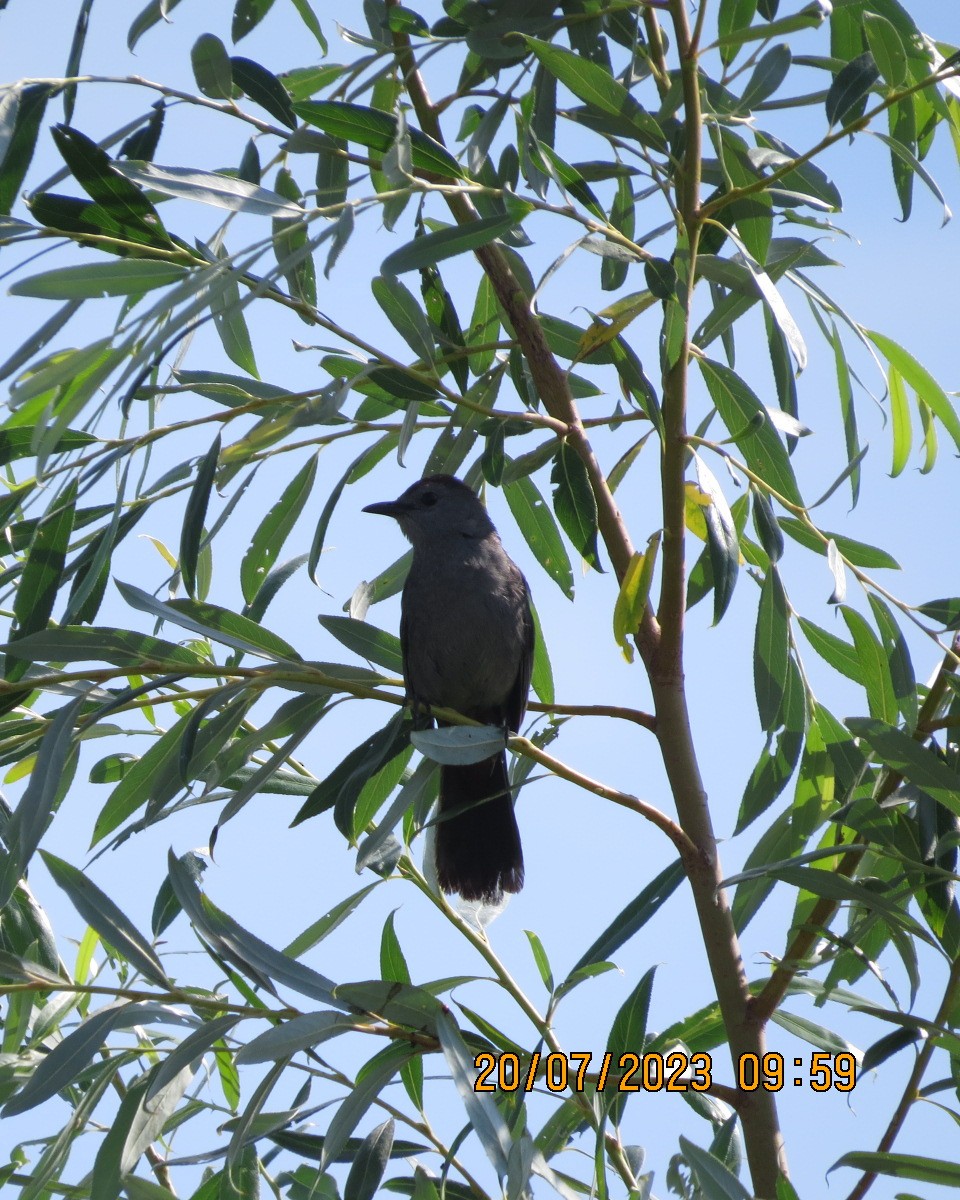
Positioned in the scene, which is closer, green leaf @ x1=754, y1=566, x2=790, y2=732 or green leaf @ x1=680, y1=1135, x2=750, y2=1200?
green leaf @ x1=680, y1=1135, x2=750, y2=1200

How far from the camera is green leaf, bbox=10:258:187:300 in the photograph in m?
2.22

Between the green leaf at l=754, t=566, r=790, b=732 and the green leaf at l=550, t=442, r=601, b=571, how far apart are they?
46 cm

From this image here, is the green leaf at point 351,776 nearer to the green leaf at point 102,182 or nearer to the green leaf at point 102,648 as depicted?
the green leaf at point 102,648

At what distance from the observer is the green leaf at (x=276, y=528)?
361 centimetres

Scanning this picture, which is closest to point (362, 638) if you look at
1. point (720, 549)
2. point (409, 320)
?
point (409, 320)

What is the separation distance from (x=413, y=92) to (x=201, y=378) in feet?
3.17

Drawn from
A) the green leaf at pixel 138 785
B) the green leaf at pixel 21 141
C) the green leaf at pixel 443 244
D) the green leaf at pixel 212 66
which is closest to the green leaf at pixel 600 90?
the green leaf at pixel 443 244

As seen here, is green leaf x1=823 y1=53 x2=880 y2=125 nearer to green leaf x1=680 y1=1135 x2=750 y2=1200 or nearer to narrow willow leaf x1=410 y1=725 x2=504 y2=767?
narrow willow leaf x1=410 y1=725 x2=504 y2=767

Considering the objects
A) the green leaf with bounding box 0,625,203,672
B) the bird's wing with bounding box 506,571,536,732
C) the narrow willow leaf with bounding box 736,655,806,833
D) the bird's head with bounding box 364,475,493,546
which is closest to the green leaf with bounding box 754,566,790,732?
the narrow willow leaf with bounding box 736,655,806,833

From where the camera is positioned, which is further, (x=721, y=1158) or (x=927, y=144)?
(x=927, y=144)

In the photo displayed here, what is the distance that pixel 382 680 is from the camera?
9.74 ft

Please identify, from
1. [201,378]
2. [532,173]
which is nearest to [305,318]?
[201,378]

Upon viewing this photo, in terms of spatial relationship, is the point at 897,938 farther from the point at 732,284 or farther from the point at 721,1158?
the point at 732,284
